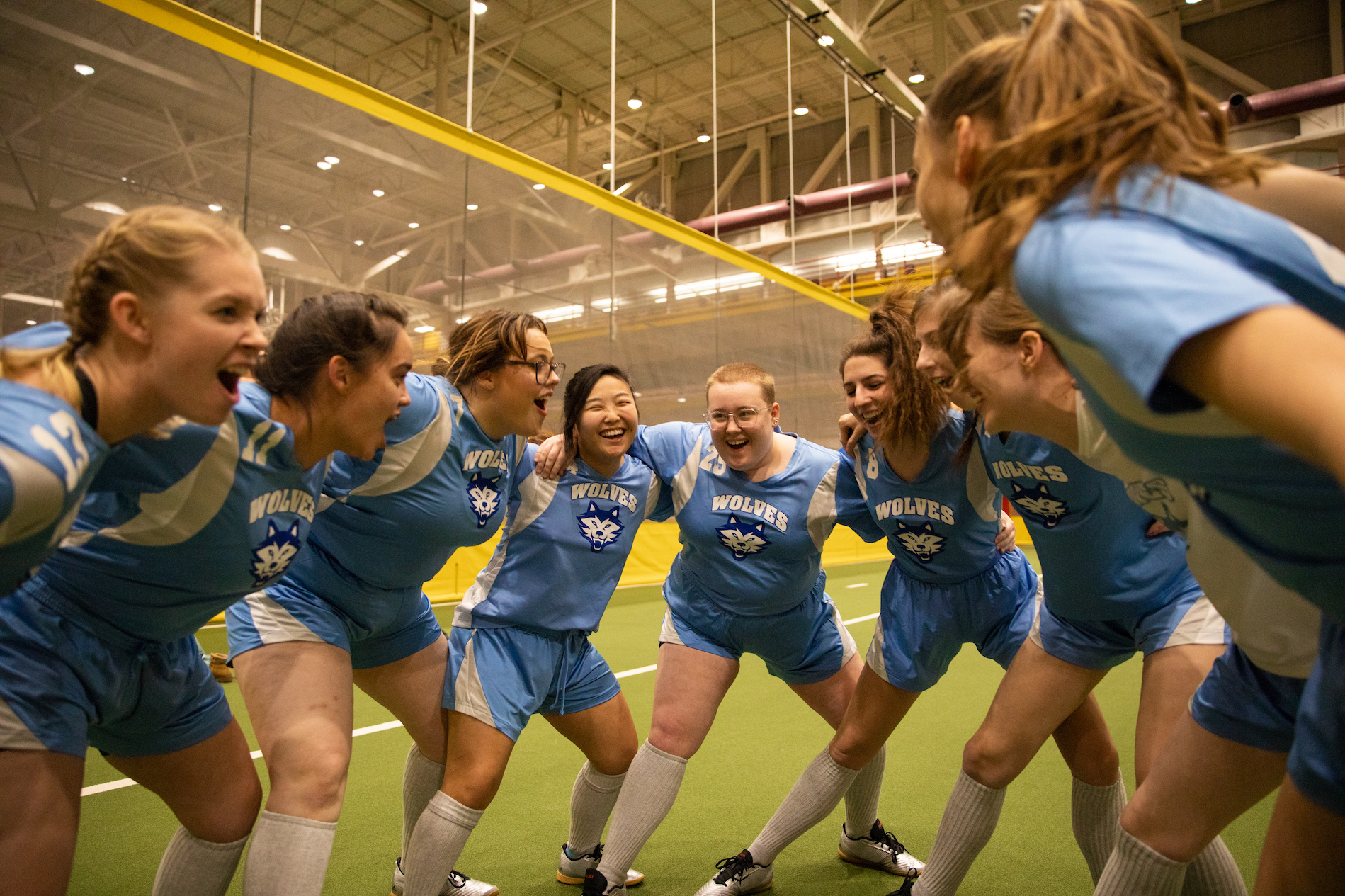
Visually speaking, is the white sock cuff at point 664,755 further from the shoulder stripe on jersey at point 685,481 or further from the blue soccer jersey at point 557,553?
the shoulder stripe on jersey at point 685,481

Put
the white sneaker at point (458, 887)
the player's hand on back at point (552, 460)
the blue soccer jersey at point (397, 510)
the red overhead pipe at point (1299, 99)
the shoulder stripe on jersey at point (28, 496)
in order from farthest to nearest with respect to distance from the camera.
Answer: the red overhead pipe at point (1299, 99) → the player's hand on back at point (552, 460) → the white sneaker at point (458, 887) → the blue soccer jersey at point (397, 510) → the shoulder stripe on jersey at point (28, 496)

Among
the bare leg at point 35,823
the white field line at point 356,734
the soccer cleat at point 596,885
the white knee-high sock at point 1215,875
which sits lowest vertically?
the soccer cleat at point 596,885

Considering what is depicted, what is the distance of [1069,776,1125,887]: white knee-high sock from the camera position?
106 inches

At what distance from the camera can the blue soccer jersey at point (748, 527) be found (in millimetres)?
3123

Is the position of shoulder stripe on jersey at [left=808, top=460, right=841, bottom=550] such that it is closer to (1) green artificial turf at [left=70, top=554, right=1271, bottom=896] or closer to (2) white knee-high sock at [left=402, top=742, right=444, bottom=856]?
(1) green artificial turf at [left=70, top=554, right=1271, bottom=896]

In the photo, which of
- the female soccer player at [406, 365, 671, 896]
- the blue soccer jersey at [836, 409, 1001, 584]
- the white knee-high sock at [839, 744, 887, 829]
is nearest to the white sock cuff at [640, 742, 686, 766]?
the female soccer player at [406, 365, 671, 896]

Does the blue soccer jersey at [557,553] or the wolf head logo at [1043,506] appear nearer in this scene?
the wolf head logo at [1043,506]

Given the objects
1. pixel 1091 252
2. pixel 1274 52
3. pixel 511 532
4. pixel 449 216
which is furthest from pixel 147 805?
pixel 1274 52

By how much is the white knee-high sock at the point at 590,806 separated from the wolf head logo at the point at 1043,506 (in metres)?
1.61

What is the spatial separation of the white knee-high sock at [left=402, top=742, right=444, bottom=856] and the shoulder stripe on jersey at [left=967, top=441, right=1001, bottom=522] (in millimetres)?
1957

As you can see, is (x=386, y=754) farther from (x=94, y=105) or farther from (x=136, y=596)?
(x=94, y=105)

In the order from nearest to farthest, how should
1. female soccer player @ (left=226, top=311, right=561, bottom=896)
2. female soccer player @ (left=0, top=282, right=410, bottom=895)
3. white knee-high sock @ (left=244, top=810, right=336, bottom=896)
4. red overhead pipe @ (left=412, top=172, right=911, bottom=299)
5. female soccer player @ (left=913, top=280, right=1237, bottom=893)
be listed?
1. female soccer player @ (left=0, top=282, right=410, bottom=895)
2. white knee-high sock @ (left=244, top=810, right=336, bottom=896)
3. female soccer player @ (left=226, top=311, right=561, bottom=896)
4. female soccer player @ (left=913, top=280, right=1237, bottom=893)
5. red overhead pipe @ (left=412, top=172, right=911, bottom=299)

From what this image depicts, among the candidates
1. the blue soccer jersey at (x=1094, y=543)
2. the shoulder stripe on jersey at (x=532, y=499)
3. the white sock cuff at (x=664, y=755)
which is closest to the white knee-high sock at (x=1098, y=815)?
the blue soccer jersey at (x=1094, y=543)

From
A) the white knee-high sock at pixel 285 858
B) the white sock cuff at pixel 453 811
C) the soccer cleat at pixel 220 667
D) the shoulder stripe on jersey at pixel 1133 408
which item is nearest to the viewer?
the shoulder stripe on jersey at pixel 1133 408
